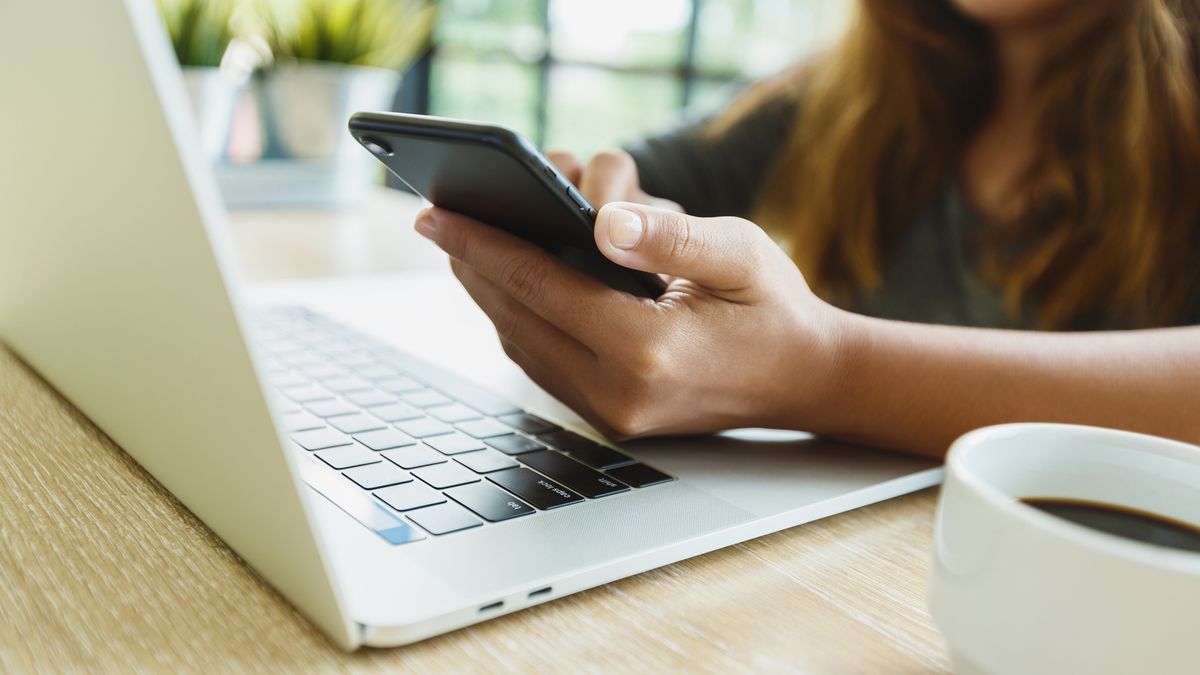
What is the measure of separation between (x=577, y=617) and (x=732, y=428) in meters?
0.19

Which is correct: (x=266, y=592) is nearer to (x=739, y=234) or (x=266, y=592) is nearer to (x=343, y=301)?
(x=739, y=234)

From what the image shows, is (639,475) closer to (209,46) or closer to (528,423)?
(528,423)

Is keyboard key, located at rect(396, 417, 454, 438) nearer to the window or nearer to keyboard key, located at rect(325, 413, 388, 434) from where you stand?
keyboard key, located at rect(325, 413, 388, 434)

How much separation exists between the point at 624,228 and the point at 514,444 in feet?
0.44

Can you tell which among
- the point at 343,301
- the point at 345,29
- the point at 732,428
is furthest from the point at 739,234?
the point at 345,29

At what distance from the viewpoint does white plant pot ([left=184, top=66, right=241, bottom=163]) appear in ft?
3.89

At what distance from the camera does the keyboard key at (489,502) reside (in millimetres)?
358

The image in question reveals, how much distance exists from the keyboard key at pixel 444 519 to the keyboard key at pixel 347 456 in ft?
0.19

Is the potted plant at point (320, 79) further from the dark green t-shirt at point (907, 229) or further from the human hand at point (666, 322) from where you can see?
the human hand at point (666, 322)

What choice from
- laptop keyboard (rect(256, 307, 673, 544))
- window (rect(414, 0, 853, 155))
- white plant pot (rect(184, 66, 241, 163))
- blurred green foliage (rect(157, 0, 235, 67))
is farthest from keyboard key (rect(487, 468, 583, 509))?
window (rect(414, 0, 853, 155))

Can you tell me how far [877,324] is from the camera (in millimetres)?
491

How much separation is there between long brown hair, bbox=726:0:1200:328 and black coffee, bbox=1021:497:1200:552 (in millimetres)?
603

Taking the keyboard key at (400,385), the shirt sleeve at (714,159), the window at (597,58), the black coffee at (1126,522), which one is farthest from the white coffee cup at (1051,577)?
the window at (597,58)

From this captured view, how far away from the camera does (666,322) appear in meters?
0.42
